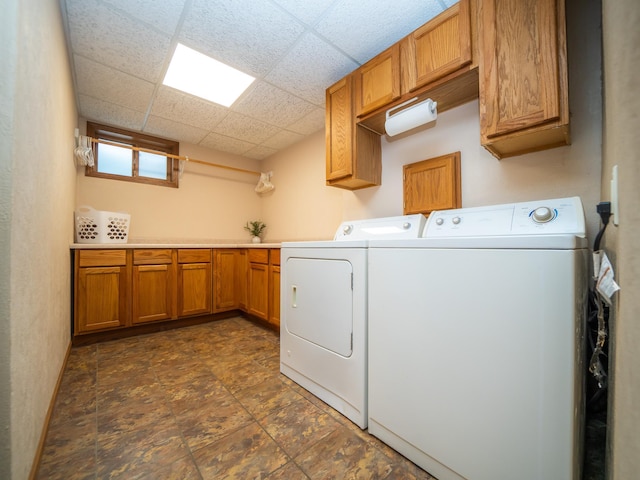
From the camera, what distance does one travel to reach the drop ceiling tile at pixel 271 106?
2264 mm

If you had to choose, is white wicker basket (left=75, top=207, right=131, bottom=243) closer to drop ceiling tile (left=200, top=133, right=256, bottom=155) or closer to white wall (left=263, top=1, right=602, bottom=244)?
drop ceiling tile (left=200, top=133, right=256, bottom=155)

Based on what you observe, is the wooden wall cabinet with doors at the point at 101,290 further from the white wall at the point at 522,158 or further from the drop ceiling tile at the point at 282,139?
the white wall at the point at 522,158

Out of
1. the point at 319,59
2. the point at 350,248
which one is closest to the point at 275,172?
the point at 319,59

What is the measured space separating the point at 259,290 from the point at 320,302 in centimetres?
153

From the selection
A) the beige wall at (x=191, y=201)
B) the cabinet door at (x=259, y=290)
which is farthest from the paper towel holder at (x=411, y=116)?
the beige wall at (x=191, y=201)

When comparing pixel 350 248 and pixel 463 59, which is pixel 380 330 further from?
pixel 463 59

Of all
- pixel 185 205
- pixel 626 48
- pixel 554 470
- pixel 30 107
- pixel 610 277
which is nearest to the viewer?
pixel 626 48

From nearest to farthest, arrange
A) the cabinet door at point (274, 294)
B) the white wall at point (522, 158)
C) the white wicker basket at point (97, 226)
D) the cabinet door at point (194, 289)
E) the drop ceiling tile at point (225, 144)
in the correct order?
the white wall at point (522, 158) → the white wicker basket at point (97, 226) → the cabinet door at point (274, 294) → the cabinet door at point (194, 289) → the drop ceiling tile at point (225, 144)

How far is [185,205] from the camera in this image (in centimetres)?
339

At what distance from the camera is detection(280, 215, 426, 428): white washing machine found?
127 centimetres

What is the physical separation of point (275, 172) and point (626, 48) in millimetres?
3547

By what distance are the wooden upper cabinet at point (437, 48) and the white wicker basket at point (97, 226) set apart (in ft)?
9.41

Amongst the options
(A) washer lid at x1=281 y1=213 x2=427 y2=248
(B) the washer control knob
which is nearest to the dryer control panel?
(B) the washer control knob

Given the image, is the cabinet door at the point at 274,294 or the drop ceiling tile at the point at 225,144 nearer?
the cabinet door at the point at 274,294
